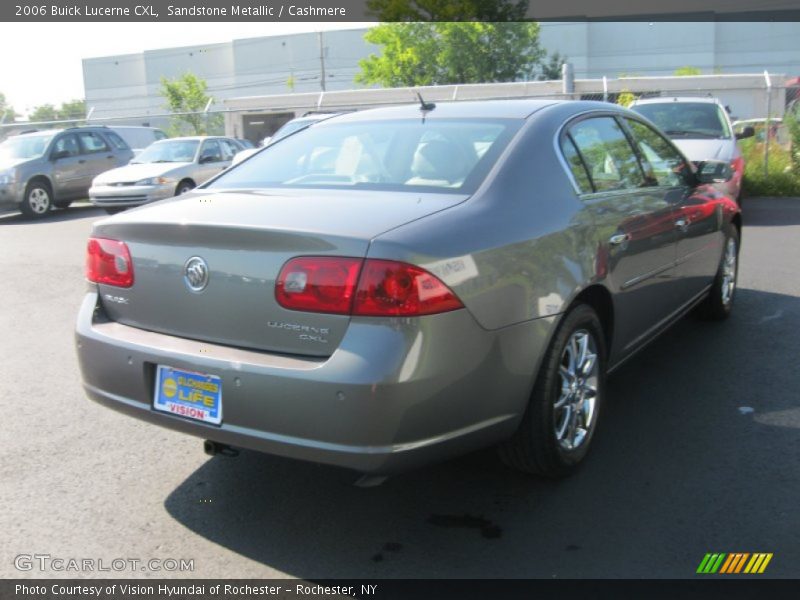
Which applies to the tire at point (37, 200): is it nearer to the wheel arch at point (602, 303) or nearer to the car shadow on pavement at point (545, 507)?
the car shadow on pavement at point (545, 507)

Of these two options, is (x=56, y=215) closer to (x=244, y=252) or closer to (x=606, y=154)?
(x=606, y=154)

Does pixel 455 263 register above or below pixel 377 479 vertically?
above

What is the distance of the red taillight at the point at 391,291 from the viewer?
2.60 m

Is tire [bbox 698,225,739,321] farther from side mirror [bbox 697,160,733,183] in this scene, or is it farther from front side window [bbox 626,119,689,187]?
front side window [bbox 626,119,689,187]

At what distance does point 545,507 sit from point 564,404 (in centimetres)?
47

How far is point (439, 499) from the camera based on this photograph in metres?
3.33

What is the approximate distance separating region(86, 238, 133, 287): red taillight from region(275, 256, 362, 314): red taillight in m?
0.83

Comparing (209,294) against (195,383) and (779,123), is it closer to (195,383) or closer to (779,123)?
(195,383)

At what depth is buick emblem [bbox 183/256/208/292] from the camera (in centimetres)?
291

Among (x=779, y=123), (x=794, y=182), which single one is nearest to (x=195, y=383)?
(x=794, y=182)

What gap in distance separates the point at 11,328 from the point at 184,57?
267 feet

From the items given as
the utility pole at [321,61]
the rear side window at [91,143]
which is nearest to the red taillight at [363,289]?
the rear side window at [91,143]

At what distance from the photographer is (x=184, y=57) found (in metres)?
81.2

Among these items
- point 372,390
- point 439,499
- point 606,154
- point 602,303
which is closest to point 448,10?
point 606,154
